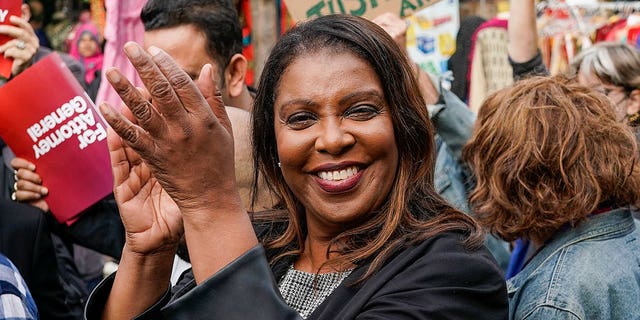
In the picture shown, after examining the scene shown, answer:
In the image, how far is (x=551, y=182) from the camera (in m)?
2.51

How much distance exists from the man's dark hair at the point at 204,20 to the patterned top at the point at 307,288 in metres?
1.50

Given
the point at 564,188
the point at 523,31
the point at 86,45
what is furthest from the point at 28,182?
the point at 86,45

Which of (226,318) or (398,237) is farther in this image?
(398,237)

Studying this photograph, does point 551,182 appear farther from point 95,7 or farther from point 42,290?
point 95,7

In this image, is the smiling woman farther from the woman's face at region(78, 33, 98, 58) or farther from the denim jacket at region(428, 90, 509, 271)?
the woman's face at region(78, 33, 98, 58)

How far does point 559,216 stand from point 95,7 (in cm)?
750

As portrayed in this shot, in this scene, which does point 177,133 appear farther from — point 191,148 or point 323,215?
point 323,215

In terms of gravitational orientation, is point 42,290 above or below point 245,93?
below

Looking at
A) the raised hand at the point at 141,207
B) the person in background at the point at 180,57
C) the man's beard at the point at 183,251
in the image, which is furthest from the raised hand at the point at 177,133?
the person in background at the point at 180,57

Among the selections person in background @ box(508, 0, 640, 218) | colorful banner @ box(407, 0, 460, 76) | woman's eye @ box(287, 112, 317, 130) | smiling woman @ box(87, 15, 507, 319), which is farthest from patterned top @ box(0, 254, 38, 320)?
colorful banner @ box(407, 0, 460, 76)

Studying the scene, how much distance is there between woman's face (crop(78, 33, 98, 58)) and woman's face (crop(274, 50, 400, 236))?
771 cm

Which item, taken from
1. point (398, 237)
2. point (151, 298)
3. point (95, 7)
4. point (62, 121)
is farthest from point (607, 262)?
point (95, 7)

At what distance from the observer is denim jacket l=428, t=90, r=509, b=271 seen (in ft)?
11.7

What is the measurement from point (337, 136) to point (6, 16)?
178cm
